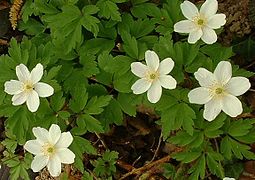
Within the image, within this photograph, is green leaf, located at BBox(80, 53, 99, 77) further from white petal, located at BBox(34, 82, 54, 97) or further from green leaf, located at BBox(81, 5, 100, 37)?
white petal, located at BBox(34, 82, 54, 97)

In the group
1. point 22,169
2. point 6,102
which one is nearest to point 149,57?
point 6,102

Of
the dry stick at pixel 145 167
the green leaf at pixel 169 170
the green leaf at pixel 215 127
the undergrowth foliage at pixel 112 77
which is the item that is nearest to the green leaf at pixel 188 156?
the undergrowth foliage at pixel 112 77

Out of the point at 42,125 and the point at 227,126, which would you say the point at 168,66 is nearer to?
the point at 227,126

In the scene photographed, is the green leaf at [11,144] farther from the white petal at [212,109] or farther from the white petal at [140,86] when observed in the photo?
the white petal at [212,109]

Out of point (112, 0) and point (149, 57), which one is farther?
point (112, 0)

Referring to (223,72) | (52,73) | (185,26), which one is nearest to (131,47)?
(185,26)

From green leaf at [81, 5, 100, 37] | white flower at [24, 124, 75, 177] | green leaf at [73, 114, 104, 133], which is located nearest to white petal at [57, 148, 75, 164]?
white flower at [24, 124, 75, 177]
